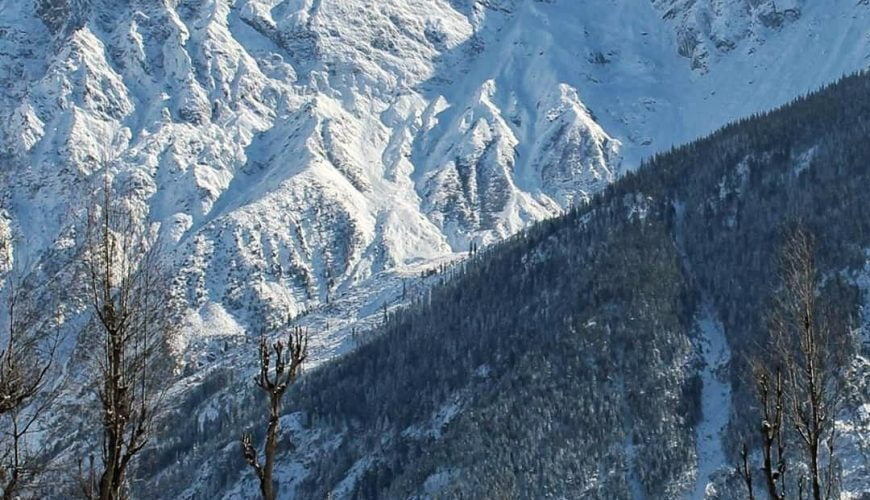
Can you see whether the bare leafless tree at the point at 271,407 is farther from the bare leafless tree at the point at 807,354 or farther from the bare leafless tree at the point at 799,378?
the bare leafless tree at the point at 807,354

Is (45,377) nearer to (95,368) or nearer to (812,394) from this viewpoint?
(95,368)

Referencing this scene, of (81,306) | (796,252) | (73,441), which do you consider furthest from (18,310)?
(796,252)

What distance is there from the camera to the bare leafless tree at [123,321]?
1083 inches

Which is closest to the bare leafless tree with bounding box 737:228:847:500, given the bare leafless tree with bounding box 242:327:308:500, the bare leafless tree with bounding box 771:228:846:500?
the bare leafless tree with bounding box 771:228:846:500

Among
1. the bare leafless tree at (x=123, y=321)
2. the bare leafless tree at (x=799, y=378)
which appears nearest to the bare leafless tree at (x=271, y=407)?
the bare leafless tree at (x=123, y=321)

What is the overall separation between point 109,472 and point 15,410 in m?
3.31

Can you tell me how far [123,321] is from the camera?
2873 centimetres

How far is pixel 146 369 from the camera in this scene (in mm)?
30281

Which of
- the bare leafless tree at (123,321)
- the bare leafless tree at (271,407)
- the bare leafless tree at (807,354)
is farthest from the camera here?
the bare leafless tree at (123,321)

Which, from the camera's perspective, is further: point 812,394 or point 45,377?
point 45,377

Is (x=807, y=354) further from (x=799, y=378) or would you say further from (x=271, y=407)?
(x=271, y=407)

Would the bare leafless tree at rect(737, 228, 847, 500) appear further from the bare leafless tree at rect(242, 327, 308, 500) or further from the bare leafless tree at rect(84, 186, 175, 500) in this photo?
the bare leafless tree at rect(84, 186, 175, 500)

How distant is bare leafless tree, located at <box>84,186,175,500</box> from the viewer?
2752cm

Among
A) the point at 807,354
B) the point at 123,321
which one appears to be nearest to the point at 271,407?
the point at 123,321
